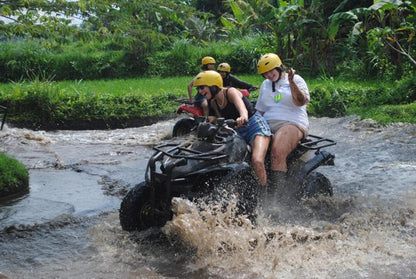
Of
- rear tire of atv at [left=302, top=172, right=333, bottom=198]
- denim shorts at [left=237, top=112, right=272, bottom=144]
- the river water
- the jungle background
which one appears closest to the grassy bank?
the jungle background

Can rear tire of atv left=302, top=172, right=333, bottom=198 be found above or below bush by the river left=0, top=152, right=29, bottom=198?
above

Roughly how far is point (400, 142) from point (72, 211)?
6.04 metres

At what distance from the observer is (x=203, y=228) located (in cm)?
511

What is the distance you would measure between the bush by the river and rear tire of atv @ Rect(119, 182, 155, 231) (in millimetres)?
2453

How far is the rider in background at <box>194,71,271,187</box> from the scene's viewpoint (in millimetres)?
5617

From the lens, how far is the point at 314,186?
6164mm

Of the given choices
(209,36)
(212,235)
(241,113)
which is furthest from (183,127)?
(209,36)

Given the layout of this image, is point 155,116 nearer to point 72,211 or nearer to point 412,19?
point 412,19

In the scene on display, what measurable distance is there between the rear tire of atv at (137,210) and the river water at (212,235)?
0.33 ft

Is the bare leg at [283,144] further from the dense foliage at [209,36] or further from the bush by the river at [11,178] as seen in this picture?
the bush by the river at [11,178]

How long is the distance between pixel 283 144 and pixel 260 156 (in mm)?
372

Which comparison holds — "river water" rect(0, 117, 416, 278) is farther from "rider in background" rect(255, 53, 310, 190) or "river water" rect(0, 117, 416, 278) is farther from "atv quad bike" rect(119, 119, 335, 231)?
"rider in background" rect(255, 53, 310, 190)

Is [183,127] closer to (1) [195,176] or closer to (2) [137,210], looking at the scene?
(2) [137,210]

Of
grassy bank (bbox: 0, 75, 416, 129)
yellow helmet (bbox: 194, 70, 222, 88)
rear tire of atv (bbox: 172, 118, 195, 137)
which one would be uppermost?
yellow helmet (bbox: 194, 70, 222, 88)
